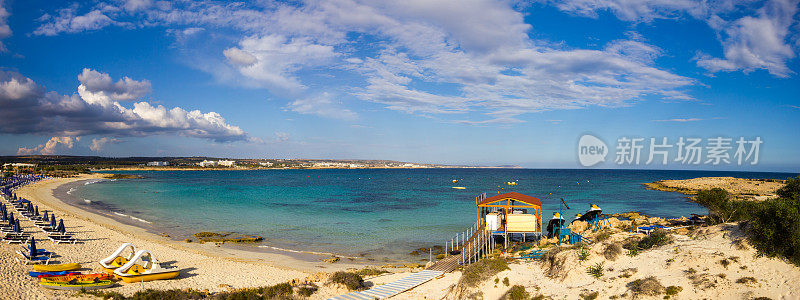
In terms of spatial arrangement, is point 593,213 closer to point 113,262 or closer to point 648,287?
point 648,287

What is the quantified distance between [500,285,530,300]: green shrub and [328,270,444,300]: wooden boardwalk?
13.2 ft

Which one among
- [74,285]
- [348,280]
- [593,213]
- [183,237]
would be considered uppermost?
[593,213]

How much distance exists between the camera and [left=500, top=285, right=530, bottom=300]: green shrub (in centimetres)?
1114

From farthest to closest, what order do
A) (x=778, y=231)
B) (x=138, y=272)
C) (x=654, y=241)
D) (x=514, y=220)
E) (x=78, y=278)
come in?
(x=514, y=220), (x=138, y=272), (x=78, y=278), (x=654, y=241), (x=778, y=231)

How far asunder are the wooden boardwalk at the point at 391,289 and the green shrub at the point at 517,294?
4019 mm

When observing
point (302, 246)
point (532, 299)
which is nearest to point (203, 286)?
point (302, 246)

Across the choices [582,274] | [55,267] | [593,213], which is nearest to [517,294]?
[582,274]

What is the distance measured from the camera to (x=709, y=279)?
9945 mm

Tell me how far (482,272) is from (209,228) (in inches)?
1057

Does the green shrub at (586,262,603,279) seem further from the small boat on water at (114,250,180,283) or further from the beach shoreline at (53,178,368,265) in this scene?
the small boat on water at (114,250,180,283)

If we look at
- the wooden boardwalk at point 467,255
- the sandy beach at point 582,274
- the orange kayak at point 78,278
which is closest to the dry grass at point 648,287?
the sandy beach at point 582,274

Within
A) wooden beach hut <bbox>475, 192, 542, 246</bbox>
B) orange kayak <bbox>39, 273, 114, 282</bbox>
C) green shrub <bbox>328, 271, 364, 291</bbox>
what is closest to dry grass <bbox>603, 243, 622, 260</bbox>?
green shrub <bbox>328, 271, 364, 291</bbox>

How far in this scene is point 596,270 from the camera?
11.8 m

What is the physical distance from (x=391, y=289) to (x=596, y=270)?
664cm
